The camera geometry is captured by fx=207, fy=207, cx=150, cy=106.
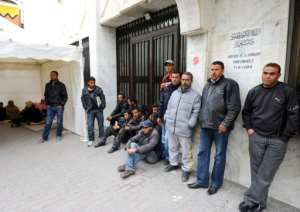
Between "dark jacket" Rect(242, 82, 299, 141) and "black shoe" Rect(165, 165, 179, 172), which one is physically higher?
"dark jacket" Rect(242, 82, 299, 141)

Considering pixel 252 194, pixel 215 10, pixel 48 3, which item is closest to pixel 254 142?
pixel 252 194

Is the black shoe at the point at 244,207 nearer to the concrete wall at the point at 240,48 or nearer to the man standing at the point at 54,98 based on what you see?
the concrete wall at the point at 240,48

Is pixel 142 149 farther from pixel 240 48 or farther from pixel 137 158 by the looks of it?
pixel 240 48

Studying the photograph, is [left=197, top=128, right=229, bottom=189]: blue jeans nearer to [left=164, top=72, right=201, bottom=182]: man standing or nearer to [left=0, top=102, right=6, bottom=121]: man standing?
[left=164, top=72, right=201, bottom=182]: man standing

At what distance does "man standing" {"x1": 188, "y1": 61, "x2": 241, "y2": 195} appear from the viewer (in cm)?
228

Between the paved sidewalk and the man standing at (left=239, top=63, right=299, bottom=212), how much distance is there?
367mm

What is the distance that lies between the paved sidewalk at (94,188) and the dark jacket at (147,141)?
0.34m

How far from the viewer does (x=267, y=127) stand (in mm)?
1963

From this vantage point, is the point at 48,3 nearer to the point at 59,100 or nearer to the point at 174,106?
the point at 59,100

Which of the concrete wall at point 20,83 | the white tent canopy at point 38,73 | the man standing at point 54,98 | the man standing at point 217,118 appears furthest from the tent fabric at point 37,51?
the concrete wall at point 20,83

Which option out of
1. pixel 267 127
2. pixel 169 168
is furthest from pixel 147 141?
pixel 267 127

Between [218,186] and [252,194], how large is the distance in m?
0.48

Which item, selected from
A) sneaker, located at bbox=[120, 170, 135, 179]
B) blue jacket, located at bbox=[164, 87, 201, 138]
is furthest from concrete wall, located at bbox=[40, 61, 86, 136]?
blue jacket, located at bbox=[164, 87, 201, 138]

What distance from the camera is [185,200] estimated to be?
7.71 feet
